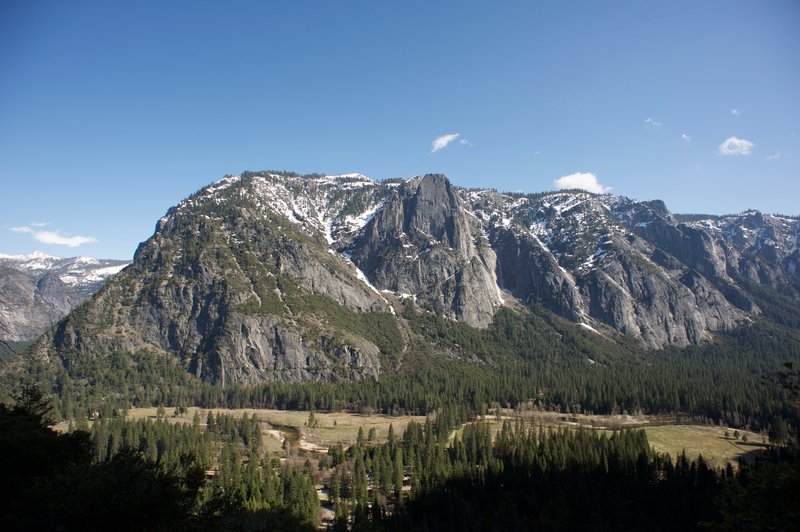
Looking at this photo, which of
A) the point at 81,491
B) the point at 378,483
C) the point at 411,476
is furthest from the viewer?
the point at 411,476

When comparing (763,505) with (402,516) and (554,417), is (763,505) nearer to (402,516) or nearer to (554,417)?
(402,516)

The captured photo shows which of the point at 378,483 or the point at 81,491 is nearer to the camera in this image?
the point at 81,491

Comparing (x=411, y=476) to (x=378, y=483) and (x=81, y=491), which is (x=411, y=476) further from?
(x=81, y=491)

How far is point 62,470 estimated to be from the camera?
2581cm

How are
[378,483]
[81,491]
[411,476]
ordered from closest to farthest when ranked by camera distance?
[81,491], [378,483], [411,476]

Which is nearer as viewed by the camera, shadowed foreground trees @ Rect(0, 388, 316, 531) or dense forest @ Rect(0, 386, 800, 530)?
shadowed foreground trees @ Rect(0, 388, 316, 531)

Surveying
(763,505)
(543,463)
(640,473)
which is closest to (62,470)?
(763,505)

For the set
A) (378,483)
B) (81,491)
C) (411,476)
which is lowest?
(378,483)

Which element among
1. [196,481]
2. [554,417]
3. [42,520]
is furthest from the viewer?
[554,417]

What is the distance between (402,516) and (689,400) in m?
141

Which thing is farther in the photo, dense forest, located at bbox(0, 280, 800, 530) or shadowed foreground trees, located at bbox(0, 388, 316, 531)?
dense forest, located at bbox(0, 280, 800, 530)

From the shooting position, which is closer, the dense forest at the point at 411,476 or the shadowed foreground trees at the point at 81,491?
the shadowed foreground trees at the point at 81,491

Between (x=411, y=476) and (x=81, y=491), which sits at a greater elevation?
(x=81, y=491)

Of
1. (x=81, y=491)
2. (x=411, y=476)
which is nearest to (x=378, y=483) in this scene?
(x=411, y=476)
